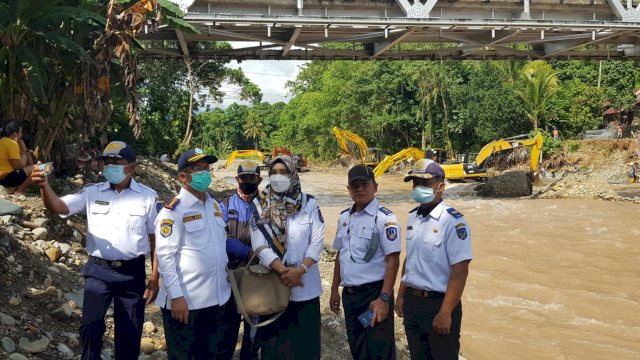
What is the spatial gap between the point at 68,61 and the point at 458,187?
1779cm

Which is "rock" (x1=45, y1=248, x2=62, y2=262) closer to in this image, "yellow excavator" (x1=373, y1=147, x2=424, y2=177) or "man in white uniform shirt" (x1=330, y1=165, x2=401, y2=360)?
"man in white uniform shirt" (x1=330, y1=165, x2=401, y2=360)

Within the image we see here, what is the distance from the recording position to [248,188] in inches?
135

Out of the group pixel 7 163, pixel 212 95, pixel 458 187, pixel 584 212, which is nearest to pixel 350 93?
pixel 212 95

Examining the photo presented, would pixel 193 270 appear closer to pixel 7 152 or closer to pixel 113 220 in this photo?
pixel 113 220

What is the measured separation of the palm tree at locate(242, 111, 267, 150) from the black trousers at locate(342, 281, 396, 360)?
65643 millimetres

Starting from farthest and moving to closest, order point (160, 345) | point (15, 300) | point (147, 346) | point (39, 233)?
point (39, 233) → point (160, 345) → point (147, 346) → point (15, 300)

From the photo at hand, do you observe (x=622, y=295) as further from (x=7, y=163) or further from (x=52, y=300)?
(x=7, y=163)

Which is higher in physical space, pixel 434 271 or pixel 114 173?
pixel 114 173

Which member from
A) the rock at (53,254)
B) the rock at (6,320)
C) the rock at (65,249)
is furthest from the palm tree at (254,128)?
the rock at (6,320)

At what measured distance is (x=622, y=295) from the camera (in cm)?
721

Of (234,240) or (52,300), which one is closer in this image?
(234,240)

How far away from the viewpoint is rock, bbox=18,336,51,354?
3.47m

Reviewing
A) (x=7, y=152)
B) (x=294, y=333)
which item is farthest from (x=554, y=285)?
(x=7, y=152)

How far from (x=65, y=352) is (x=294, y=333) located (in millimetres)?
1713
